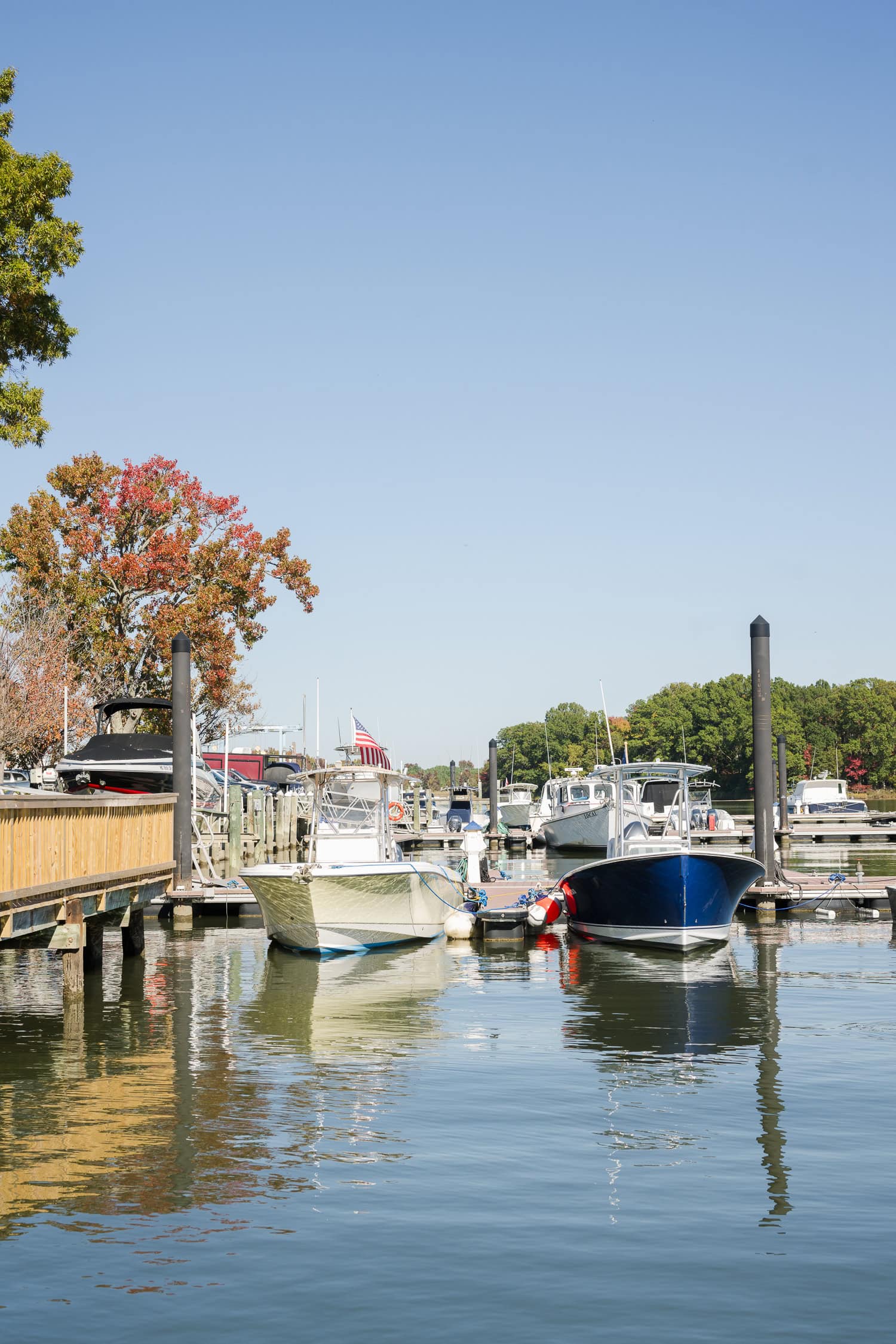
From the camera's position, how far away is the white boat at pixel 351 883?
22203 millimetres

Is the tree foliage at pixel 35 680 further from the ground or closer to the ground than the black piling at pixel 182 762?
further from the ground

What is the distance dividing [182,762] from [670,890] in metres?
8.57

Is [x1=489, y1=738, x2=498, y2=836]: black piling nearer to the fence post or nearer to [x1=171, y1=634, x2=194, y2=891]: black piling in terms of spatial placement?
the fence post

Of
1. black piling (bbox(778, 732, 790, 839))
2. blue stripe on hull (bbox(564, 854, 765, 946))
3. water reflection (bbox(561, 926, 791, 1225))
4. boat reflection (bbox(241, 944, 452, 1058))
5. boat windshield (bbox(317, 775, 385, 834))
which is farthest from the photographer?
black piling (bbox(778, 732, 790, 839))

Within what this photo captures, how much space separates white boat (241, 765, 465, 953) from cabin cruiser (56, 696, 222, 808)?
27.0 ft

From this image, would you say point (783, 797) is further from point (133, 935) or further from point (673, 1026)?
point (673, 1026)

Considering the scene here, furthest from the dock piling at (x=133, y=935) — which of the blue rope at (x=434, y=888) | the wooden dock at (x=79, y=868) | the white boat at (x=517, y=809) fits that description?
the white boat at (x=517, y=809)

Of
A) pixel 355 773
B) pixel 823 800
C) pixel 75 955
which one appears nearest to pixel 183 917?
pixel 355 773

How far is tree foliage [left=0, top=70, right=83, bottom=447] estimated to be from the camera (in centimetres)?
2116

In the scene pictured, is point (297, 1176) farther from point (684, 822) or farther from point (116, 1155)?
point (684, 822)

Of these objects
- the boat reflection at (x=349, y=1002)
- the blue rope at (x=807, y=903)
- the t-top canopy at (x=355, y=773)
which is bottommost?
the boat reflection at (x=349, y=1002)

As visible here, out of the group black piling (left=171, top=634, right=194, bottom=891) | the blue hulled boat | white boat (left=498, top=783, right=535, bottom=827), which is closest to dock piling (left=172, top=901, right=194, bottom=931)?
black piling (left=171, top=634, right=194, bottom=891)

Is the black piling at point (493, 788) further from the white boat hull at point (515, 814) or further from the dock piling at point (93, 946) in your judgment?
the dock piling at point (93, 946)

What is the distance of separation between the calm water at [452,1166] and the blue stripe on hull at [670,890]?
3.70 metres
